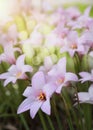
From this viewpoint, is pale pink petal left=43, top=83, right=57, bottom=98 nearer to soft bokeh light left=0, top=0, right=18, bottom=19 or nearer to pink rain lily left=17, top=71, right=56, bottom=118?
pink rain lily left=17, top=71, right=56, bottom=118

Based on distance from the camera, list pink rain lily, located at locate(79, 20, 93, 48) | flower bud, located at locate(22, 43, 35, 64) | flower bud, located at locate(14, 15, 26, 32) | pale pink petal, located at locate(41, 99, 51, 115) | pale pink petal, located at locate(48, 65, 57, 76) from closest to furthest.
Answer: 1. pale pink petal, located at locate(41, 99, 51, 115)
2. pale pink petal, located at locate(48, 65, 57, 76)
3. pink rain lily, located at locate(79, 20, 93, 48)
4. flower bud, located at locate(22, 43, 35, 64)
5. flower bud, located at locate(14, 15, 26, 32)

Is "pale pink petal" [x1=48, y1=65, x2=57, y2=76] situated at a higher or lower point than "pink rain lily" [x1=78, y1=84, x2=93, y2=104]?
higher

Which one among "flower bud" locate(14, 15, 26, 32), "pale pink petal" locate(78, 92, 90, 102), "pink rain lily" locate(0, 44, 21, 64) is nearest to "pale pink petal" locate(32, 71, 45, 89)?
"pale pink petal" locate(78, 92, 90, 102)

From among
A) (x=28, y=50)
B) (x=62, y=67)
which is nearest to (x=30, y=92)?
(x=62, y=67)

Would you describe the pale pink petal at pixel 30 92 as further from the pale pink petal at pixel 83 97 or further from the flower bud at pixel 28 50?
the flower bud at pixel 28 50

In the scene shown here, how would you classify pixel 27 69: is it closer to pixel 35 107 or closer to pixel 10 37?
pixel 35 107

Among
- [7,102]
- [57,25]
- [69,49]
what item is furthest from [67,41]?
[7,102]

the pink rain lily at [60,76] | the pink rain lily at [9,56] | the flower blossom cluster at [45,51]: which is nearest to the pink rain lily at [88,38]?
the flower blossom cluster at [45,51]
